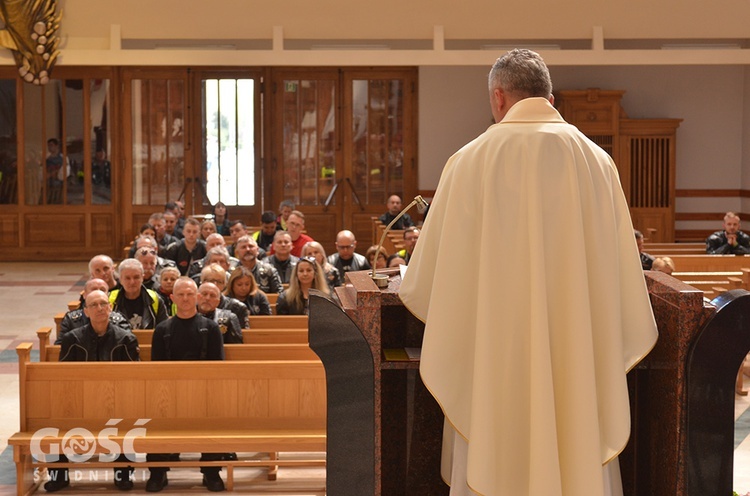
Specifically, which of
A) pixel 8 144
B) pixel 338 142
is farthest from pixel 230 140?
pixel 8 144

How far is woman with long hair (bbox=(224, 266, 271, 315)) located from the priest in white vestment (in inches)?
207

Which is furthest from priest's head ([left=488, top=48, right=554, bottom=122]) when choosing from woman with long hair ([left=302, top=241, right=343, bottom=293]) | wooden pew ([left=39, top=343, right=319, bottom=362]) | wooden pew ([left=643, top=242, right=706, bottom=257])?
wooden pew ([left=643, top=242, right=706, bottom=257])

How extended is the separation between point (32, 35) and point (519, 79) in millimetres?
12041

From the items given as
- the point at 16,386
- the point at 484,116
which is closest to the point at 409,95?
the point at 484,116

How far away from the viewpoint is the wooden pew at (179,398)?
5789mm

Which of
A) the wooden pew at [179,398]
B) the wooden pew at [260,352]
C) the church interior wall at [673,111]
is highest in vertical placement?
the church interior wall at [673,111]

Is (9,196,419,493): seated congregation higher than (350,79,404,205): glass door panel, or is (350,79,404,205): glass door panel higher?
(350,79,404,205): glass door panel

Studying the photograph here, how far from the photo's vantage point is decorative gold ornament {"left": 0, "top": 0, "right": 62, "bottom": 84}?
13133 millimetres

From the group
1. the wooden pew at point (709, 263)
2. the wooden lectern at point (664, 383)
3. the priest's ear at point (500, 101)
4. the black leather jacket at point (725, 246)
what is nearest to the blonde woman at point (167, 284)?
the wooden pew at point (709, 263)

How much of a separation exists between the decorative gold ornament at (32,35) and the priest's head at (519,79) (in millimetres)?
11344

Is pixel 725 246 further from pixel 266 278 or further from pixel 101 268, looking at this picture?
pixel 101 268

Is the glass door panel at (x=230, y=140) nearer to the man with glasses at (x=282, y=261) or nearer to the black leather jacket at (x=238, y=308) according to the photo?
the man with glasses at (x=282, y=261)

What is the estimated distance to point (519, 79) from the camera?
276cm

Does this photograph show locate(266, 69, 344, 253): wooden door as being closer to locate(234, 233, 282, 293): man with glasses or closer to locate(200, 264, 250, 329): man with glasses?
locate(234, 233, 282, 293): man with glasses
